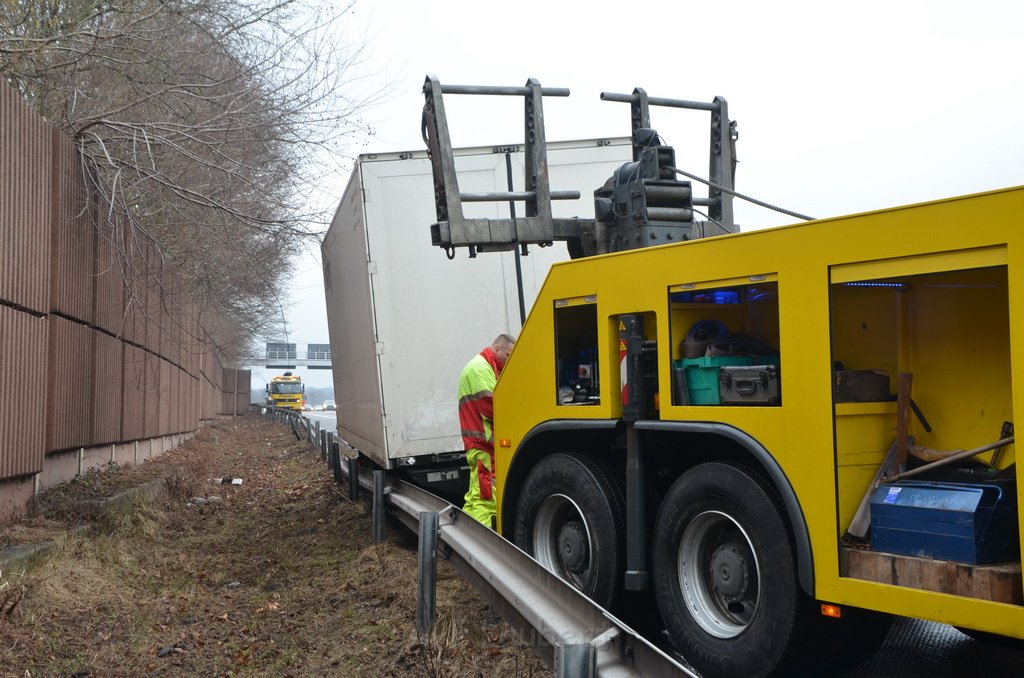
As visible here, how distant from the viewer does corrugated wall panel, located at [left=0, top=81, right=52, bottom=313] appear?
32.5 feet

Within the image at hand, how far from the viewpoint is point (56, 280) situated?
12.3 meters

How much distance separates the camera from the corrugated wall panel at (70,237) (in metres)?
12.1

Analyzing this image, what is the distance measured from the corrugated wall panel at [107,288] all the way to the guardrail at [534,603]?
7.62 metres

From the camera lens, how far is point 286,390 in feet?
252

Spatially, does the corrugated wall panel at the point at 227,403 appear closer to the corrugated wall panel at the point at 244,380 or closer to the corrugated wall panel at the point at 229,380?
the corrugated wall panel at the point at 229,380

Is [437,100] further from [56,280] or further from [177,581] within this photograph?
[56,280]

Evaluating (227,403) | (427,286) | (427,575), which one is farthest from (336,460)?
(227,403)

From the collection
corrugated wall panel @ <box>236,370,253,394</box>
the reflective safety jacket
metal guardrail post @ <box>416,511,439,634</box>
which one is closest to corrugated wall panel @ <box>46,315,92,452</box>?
the reflective safety jacket

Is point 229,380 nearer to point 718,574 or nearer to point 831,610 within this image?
point 718,574

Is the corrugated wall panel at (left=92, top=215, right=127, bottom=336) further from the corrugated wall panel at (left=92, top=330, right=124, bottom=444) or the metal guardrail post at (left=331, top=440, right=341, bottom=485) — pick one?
the metal guardrail post at (left=331, top=440, right=341, bottom=485)

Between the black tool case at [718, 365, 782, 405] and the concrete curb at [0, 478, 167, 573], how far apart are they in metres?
5.92

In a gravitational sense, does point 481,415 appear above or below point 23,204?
below

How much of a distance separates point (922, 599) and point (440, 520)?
3.65 m

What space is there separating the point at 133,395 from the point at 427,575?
13.5m
